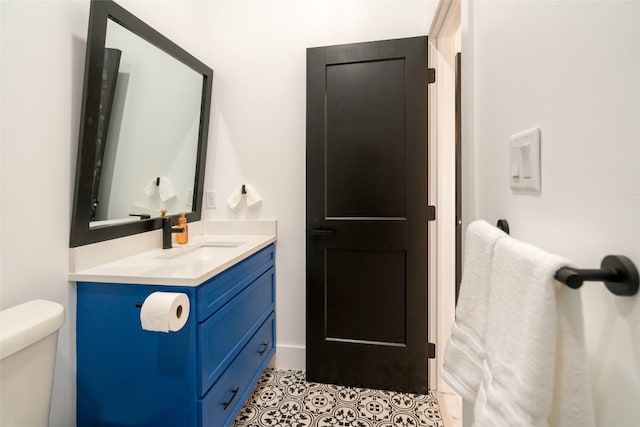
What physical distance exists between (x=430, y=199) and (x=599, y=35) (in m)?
1.48

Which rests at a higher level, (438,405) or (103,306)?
(103,306)

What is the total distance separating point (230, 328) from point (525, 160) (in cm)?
139

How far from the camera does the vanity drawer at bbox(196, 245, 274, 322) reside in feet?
4.32

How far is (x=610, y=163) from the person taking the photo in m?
0.50

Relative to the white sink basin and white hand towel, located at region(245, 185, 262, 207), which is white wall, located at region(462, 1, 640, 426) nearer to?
the white sink basin

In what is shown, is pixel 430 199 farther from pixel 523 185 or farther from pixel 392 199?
pixel 523 185

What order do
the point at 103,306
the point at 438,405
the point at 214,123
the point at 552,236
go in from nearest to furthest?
the point at 552,236 → the point at 103,306 → the point at 438,405 → the point at 214,123

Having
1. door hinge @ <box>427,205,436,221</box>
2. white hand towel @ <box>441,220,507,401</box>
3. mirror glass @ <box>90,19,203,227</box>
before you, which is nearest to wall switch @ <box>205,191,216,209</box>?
mirror glass @ <box>90,19,203,227</box>

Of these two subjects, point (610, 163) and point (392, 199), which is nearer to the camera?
point (610, 163)

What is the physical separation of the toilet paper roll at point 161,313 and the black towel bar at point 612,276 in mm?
1114

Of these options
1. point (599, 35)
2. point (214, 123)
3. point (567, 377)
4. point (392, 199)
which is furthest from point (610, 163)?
point (214, 123)

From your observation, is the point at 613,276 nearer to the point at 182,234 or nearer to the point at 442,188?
the point at 442,188

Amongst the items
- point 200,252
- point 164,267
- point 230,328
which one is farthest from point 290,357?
point 164,267

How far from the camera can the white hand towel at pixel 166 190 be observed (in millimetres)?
1869
